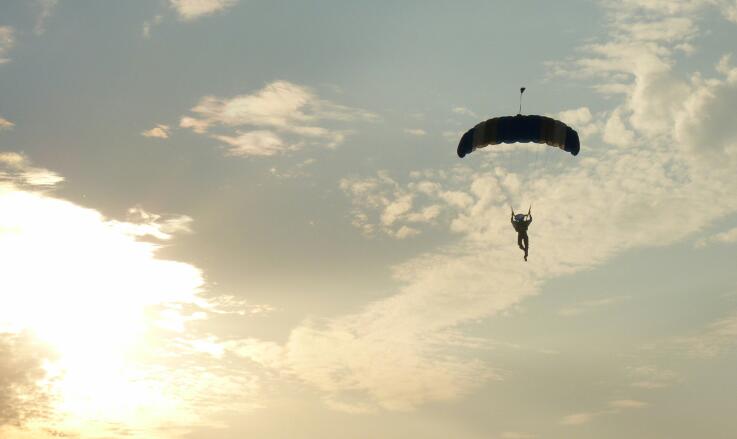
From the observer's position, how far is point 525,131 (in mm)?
54406

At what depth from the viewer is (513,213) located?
5684 cm

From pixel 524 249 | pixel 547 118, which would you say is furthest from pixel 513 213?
pixel 547 118

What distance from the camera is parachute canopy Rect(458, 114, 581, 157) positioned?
54.4 metres

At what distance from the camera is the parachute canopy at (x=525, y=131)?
2143 inches

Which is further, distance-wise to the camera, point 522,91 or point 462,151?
point 462,151

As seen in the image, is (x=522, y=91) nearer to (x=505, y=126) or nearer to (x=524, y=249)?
(x=505, y=126)

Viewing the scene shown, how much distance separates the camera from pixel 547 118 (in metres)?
54.6

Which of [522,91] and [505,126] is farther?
[505,126]

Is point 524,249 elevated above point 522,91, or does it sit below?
below

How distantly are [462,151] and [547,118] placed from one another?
17.0 feet

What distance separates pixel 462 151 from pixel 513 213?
445 centimetres

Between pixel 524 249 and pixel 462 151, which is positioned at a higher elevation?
pixel 462 151

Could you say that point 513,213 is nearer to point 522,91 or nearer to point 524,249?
point 524,249

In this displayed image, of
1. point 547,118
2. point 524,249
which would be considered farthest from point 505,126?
point 524,249
